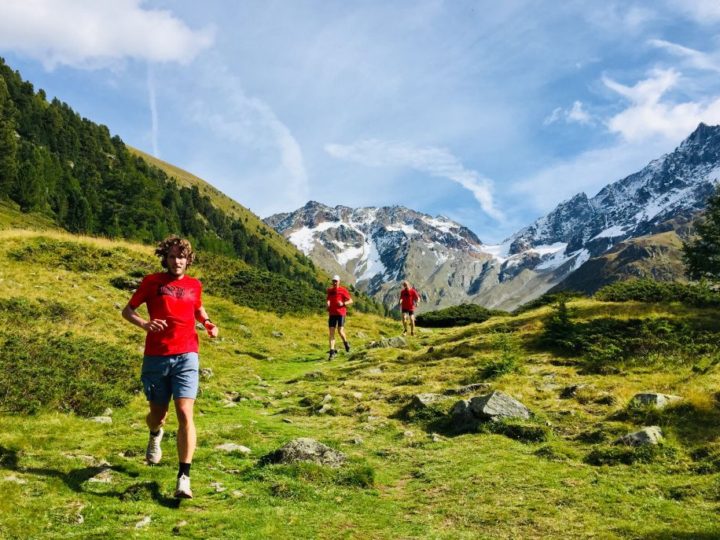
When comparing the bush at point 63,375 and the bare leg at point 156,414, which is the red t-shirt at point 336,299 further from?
the bare leg at point 156,414

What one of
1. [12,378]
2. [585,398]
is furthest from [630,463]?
[12,378]

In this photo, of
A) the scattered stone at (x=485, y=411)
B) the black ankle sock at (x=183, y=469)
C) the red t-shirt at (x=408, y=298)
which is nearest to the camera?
the black ankle sock at (x=183, y=469)

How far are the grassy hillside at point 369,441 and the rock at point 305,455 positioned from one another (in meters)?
0.36

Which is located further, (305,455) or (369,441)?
(369,441)

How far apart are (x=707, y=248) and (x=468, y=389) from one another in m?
41.5

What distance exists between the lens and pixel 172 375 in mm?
7828

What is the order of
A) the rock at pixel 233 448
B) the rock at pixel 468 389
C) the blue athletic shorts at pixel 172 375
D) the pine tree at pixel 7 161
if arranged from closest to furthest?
1. the blue athletic shorts at pixel 172 375
2. the rock at pixel 233 448
3. the rock at pixel 468 389
4. the pine tree at pixel 7 161

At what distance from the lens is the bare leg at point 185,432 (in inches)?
291

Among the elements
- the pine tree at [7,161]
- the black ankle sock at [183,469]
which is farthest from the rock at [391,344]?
the pine tree at [7,161]

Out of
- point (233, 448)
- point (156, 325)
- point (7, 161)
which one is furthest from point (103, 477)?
point (7, 161)

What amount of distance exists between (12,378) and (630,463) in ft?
44.0

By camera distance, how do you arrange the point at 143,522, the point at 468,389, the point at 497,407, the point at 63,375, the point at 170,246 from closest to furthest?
the point at 143,522, the point at 170,246, the point at 497,407, the point at 63,375, the point at 468,389

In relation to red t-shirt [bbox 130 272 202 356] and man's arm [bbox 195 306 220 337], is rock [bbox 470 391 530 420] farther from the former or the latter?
red t-shirt [bbox 130 272 202 356]

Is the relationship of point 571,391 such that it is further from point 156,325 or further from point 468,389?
point 156,325
